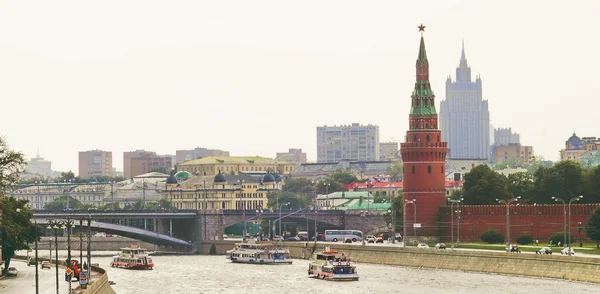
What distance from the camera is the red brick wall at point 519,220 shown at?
164 meters

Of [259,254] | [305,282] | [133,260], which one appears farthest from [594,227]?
[133,260]

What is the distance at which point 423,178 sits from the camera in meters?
184

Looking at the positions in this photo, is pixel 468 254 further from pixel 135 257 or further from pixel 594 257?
pixel 135 257

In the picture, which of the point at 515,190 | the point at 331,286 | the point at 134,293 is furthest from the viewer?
the point at 515,190

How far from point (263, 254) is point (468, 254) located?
34614mm

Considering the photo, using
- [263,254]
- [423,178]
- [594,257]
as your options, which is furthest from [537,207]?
[594,257]

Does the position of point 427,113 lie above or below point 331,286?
above

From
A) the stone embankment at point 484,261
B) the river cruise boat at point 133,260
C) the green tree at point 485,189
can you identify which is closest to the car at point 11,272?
the river cruise boat at point 133,260

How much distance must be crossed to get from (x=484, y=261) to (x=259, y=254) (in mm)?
38737

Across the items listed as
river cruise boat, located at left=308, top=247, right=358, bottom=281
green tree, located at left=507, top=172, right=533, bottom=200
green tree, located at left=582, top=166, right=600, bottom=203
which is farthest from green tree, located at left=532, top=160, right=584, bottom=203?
river cruise boat, located at left=308, top=247, right=358, bottom=281

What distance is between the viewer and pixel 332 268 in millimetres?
140375

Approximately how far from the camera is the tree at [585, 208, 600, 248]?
499ft

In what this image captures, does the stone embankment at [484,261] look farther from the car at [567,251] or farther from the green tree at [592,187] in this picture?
the green tree at [592,187]

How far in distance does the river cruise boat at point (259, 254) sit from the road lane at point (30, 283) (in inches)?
1470
